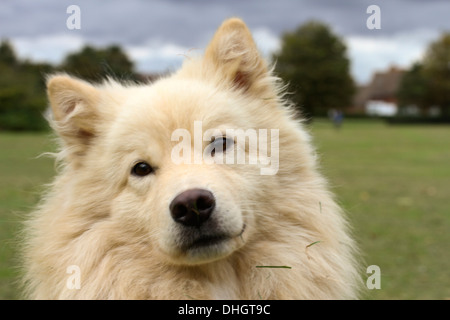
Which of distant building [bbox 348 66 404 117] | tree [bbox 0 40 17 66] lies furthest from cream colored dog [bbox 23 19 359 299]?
distant building [bbox 348 66 404 117]

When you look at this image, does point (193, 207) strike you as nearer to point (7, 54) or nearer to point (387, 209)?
point (387, 209)

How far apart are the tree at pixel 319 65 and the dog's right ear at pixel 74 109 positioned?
42.2 m

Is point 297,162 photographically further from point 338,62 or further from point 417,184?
point 338,62

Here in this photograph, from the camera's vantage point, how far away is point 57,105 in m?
3.64

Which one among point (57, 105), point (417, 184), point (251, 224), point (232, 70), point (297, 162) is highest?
point (232, 70)

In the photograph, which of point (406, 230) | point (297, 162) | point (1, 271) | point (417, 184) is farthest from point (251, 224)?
point (417, 184)

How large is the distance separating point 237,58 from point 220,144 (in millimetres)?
807

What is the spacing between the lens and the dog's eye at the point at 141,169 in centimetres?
333

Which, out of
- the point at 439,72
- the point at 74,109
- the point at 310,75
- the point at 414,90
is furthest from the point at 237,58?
the point at 439,72

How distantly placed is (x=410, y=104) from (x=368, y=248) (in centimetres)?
7588

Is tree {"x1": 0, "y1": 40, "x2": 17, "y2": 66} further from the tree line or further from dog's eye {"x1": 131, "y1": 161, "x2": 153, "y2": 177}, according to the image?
dog's eye {"x1": 131, "y1": 161, "x2": 153, "y2": 177}

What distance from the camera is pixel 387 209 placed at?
11.2 metres

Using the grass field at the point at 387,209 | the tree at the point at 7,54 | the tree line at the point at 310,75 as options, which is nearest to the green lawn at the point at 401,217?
the grass field at the point at 387,209

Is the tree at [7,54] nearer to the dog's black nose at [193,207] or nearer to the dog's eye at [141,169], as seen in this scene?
the dog's eye at [141,169]
